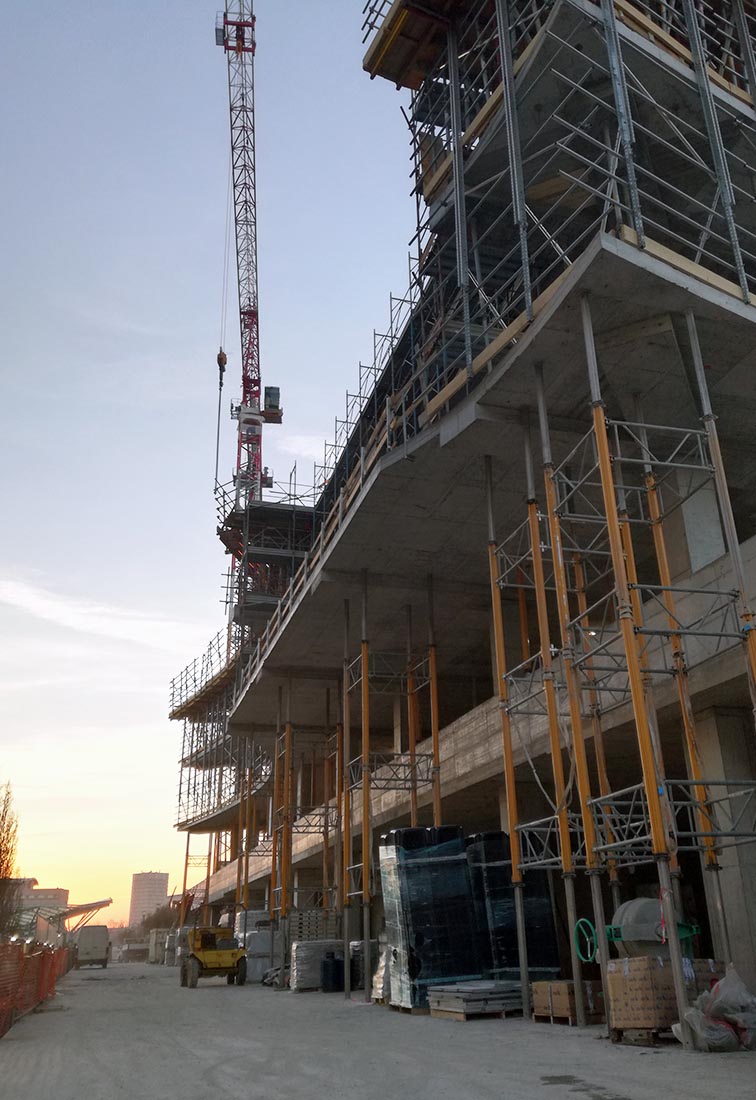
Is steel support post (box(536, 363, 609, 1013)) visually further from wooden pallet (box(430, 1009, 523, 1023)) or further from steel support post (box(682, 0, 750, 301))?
steel support post (box(682, 0, 750, 301))

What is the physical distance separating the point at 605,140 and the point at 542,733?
12.2 metres

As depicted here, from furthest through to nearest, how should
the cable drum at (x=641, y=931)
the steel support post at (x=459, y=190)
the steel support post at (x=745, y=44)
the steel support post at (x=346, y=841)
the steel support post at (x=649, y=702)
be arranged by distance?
A: the steel support post at (x=346, y=841)
the steel support post at (x=745, y=44)
the steel support post at (x=459, y=190)
the cable drum at (x=641, y=931)
the steel support post at (x=649, y=702)

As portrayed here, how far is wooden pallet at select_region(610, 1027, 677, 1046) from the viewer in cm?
1083

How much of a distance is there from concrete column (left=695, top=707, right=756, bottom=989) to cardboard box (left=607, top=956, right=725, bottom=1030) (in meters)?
2.63

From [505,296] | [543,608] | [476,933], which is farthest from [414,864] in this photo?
[505,296]

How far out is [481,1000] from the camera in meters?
15.1

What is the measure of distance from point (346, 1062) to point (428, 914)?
6.23 m

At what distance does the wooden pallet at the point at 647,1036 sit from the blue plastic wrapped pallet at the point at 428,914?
595cm

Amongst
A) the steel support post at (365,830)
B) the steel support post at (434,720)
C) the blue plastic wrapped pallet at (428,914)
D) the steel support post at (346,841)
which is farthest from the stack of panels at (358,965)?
the blue plastic wrapped pallet at (428,914)

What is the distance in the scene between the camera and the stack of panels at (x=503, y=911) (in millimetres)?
16250

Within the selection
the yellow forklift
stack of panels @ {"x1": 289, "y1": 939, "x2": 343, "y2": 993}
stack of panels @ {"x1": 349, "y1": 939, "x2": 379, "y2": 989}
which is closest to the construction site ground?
stack of panels @ {"x1": 349, "y1": 939, "x2": 379, "y2": 989}

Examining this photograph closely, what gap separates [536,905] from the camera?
16.7 metres

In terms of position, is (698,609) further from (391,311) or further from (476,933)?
(391,311)

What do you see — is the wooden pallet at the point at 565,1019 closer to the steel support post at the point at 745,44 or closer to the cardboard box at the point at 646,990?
the cardboard box at the point at 646,990
